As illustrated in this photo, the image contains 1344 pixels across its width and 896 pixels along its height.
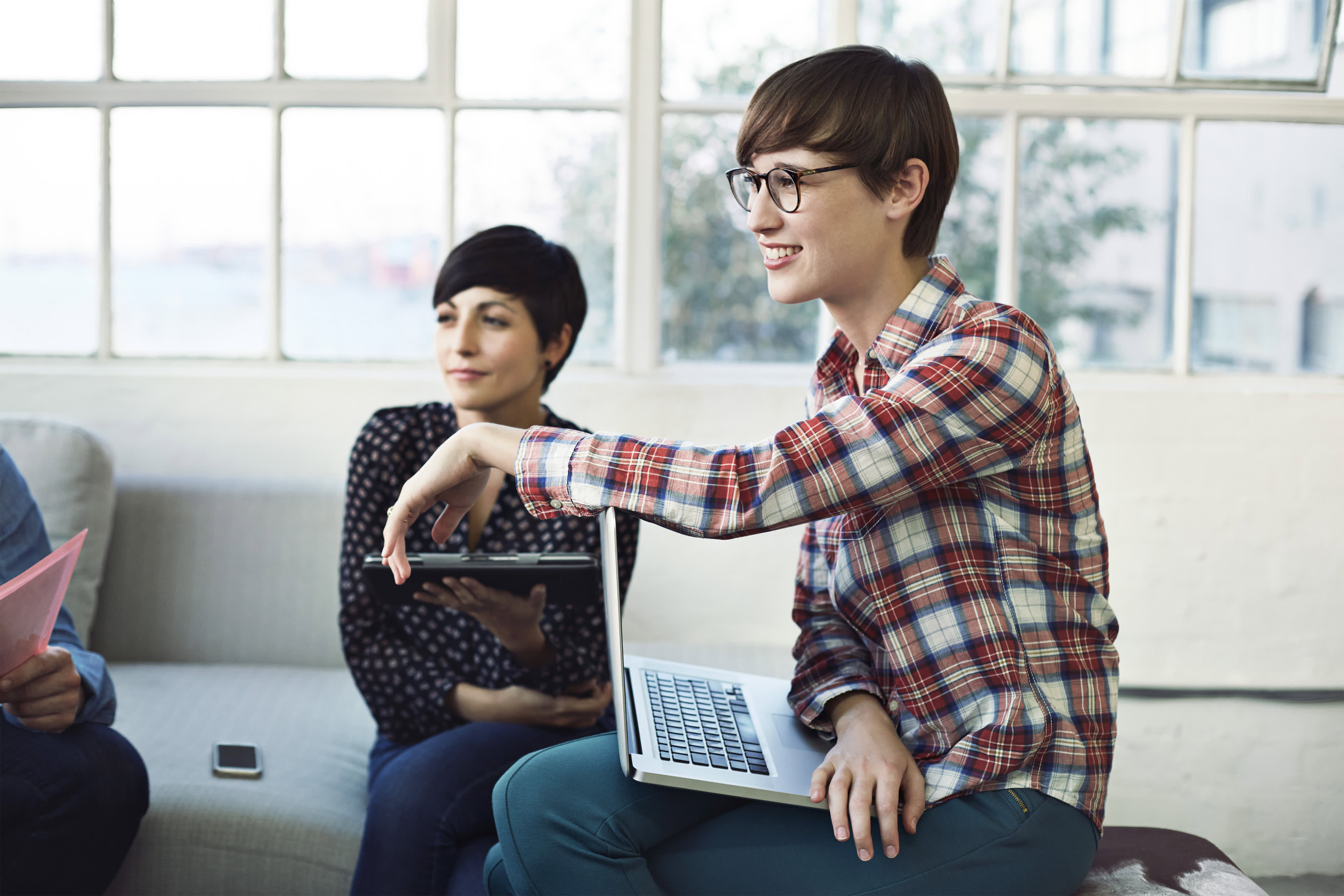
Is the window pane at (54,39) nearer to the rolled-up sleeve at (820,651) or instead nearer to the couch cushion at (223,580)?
the couch cushion at (223,580)

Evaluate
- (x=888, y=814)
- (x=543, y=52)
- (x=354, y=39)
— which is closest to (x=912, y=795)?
(x=888, y=814)

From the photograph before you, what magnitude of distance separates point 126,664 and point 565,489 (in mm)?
1551

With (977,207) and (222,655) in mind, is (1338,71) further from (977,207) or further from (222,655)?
(222,655)

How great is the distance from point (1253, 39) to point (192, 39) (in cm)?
250

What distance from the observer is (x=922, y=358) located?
952mm

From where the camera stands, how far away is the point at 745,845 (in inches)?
38.1

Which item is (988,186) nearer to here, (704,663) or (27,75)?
(704,663)

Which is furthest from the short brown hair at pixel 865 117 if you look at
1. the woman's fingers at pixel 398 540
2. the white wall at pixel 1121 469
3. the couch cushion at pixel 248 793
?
the white wall at pixel 1121 469

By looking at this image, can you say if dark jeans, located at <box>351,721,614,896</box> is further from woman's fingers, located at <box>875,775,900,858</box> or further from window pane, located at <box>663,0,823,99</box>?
window pane, located at <box>663,0,823,99</box>

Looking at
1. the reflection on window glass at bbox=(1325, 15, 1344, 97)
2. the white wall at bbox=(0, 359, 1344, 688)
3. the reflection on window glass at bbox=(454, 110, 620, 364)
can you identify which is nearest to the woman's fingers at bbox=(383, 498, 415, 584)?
the white wall at bbox=(0, 359, 1344, 688)

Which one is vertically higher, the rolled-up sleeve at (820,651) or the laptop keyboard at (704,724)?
the rolled-up sleeve at (820,651)

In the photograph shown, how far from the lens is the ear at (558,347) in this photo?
1671 mm

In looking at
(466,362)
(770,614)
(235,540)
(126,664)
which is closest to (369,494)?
(466,362)

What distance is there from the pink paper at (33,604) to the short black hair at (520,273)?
0.73 meters
